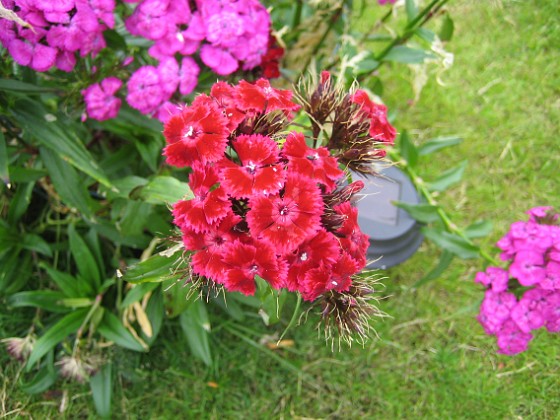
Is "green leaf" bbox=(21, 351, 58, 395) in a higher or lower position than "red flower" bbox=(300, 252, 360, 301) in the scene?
lower

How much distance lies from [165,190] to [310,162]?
0.54 m

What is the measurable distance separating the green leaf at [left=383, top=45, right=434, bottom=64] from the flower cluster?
1.92 feet

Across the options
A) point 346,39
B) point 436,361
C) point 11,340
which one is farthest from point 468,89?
point 11,340

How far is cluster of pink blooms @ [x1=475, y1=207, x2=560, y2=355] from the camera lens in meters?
1.79

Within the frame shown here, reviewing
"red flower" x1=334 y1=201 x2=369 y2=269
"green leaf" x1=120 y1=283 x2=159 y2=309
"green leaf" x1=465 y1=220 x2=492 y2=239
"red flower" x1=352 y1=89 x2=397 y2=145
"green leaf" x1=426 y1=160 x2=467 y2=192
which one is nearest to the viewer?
"red flower" x1=334 y1=201 x2=369 y2=269

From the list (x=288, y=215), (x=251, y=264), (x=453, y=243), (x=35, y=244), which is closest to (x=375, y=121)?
(x=288, y=215)

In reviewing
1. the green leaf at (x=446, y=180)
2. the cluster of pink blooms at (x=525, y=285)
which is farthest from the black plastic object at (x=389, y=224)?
the cluster of pink blooms at (x=525, y=285)

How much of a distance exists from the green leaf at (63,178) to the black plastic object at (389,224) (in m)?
1.08

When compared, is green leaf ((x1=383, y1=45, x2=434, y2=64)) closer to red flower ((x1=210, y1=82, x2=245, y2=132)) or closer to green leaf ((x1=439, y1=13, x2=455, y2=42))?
green leaf ((x1=439, y1=13, x2=455, y2=42))

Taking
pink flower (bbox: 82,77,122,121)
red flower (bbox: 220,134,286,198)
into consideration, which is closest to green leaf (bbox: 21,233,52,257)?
pink flower (bbox: 82,77,122,121)

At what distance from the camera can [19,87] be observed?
1.60m

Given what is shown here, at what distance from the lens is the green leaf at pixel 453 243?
84.5 inches

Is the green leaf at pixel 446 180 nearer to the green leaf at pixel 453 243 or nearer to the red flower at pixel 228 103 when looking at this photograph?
the green leaf at pixel 453 243

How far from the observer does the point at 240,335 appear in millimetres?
2283
